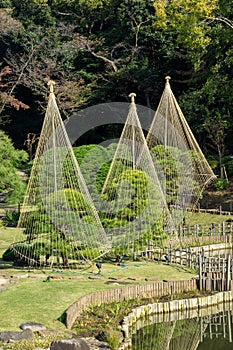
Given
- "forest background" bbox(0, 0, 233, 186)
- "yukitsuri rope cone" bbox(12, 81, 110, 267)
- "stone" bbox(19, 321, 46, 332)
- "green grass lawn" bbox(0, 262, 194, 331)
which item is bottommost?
"stone" bbox(19, 321, 46, 332)

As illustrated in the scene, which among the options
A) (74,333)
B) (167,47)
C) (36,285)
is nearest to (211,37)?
(167,47)

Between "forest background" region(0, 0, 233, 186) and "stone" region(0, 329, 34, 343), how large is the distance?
2077 centimetres

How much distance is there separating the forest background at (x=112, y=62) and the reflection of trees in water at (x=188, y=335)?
17.5 m

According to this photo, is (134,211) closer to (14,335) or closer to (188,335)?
(188,335)

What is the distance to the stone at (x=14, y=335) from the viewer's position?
449 inches

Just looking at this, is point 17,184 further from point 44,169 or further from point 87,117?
point 87,117

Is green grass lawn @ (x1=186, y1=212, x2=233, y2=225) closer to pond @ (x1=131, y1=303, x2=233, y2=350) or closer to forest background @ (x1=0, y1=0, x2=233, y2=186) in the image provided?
forest background @ (x1=0, y1=0, x2=233, y2=186)

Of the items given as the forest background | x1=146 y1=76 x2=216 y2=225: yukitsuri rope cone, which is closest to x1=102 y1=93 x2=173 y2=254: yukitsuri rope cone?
x1=146 y1=76 x2=216 y2=225: yukitsuri rope cone

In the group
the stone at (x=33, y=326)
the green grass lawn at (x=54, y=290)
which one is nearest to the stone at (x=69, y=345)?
the stone at (x=33, y=326)

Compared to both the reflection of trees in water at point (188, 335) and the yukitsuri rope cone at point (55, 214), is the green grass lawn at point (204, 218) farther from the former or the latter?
the reflection of trees in water at point (188, 335)

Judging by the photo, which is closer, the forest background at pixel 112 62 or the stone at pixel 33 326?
the stone at pixel 33 326

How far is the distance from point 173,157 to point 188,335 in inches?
402

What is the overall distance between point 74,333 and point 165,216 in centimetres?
888

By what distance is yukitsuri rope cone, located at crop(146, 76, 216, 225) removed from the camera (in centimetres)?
2220
